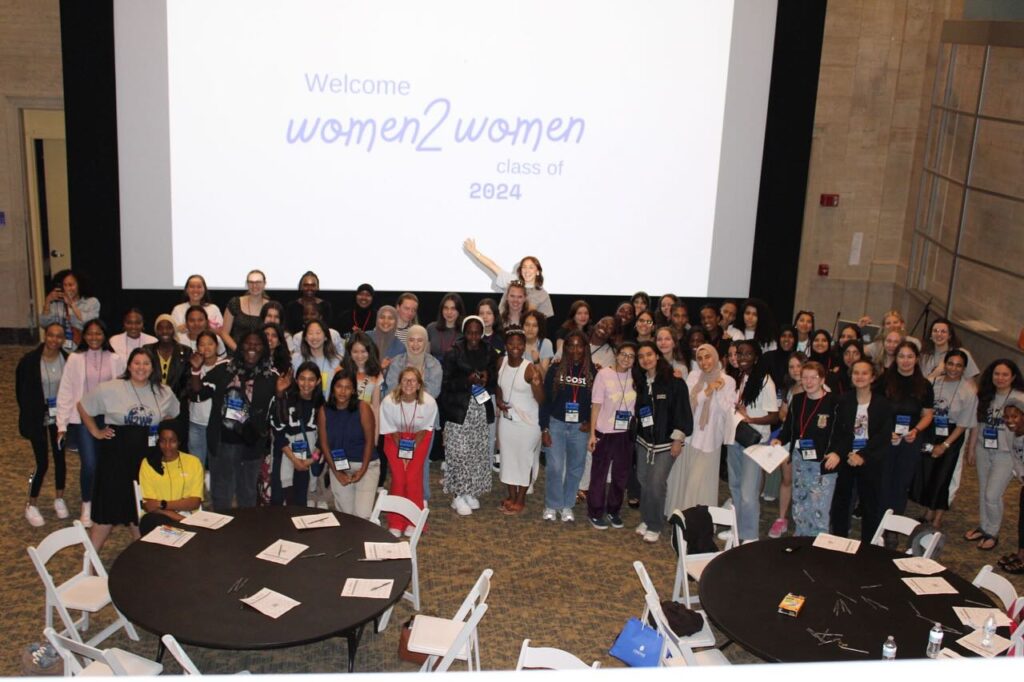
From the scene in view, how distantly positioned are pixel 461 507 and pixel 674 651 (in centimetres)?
321

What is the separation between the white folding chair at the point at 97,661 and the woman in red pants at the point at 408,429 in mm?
2553

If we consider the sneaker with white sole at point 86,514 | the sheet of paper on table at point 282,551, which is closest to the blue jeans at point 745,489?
the sheet of paper on table at point 282,551

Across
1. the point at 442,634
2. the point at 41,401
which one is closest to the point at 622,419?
the point at 442,634

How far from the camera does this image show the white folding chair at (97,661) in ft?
13.8

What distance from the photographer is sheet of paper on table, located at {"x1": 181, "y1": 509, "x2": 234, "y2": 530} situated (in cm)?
571

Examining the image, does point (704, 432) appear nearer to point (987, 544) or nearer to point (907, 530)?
point (907, 530)

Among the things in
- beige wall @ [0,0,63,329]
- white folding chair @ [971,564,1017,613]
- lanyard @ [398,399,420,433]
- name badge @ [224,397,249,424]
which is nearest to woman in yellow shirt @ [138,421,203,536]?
name badge @ [224,397,249,424]

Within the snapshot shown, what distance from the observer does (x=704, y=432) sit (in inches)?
279

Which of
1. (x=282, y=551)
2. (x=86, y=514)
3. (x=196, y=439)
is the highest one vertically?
(x=196, y=439)

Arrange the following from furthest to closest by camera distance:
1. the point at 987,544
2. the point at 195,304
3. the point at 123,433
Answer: the point at 195,304
the point at 987,544
the point at 123,433

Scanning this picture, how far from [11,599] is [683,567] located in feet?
13.5

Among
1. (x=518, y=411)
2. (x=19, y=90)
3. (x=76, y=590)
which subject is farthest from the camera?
(x=19, y=90)

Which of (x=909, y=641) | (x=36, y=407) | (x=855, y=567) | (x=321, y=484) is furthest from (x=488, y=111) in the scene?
(x=909, y=641)

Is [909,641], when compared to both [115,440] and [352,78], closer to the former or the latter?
[115,440]
